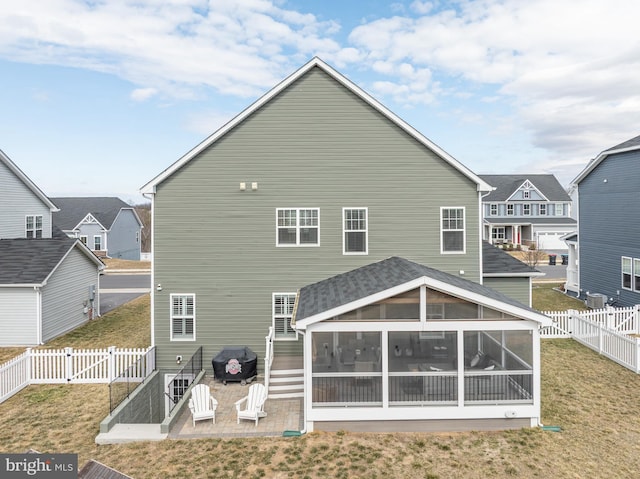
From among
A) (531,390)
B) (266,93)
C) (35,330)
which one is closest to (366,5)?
(266,93)

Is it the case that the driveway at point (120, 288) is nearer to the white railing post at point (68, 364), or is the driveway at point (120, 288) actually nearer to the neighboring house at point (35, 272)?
the neighboring house at point (35, 272)

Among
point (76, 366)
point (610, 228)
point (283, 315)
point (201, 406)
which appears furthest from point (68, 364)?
point (610, 228)

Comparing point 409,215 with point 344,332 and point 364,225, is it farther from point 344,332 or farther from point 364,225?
point 344,332

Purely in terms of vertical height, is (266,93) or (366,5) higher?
(366,5)

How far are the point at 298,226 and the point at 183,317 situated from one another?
18.0ft

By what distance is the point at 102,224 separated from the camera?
5147cm

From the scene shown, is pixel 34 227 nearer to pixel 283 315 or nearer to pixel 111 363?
Answer: pixel 111 363

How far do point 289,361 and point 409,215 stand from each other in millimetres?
7018

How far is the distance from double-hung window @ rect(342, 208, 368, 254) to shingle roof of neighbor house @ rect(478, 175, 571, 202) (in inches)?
1754

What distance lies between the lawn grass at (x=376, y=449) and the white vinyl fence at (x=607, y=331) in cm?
292

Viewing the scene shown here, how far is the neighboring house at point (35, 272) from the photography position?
18.8 meters

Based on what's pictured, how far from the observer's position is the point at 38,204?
26.9m

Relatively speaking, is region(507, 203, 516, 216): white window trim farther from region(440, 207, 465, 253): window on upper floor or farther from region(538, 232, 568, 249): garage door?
region(440, 207, 465, 253): window on upper floor

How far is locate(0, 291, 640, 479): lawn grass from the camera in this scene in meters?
8.72
